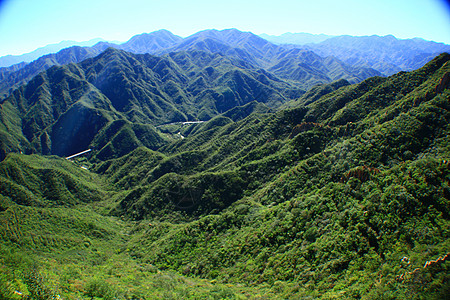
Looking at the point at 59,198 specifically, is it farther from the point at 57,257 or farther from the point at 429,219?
the point at 429,219

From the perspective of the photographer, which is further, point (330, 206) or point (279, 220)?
point (279, 220)

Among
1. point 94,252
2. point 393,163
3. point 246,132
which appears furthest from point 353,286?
point 246,132

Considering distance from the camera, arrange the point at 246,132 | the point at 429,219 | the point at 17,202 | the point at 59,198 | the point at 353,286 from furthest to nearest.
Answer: the point at 246,132 → the point at 59,198 → the point at 17,202 → the point at 429,219 → the point at 353,286

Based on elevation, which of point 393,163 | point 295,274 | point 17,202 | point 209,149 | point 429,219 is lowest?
point 209,149

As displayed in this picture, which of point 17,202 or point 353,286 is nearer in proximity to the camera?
point 353,286

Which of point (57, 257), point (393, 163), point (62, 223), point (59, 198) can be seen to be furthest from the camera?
point (59, 198)

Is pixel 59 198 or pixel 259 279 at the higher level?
pixel 259 279

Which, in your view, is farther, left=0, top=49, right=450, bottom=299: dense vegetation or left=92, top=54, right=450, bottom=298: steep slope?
left=92, top=54, right=450, bottom=298: steep slope
